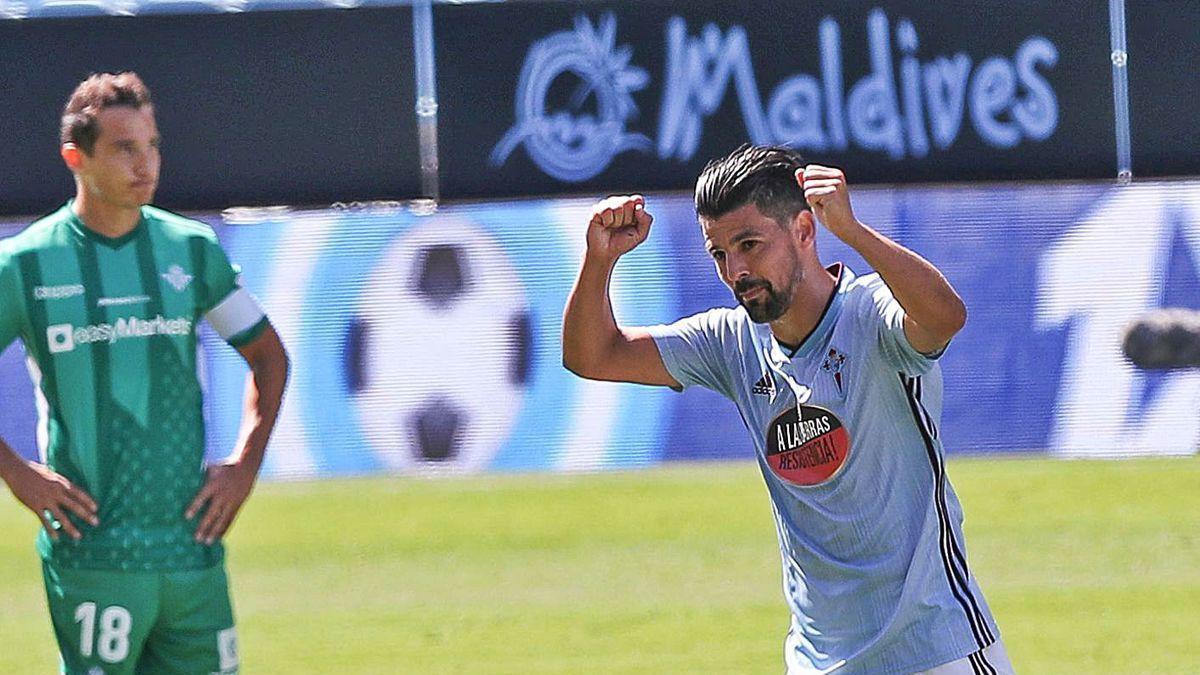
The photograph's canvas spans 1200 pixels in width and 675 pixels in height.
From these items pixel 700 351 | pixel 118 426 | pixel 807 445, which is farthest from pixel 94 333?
pixel 807 445

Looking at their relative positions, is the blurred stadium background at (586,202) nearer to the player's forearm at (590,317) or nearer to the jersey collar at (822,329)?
the player's forearm at (590,317)

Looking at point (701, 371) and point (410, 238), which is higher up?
point (701, 371)

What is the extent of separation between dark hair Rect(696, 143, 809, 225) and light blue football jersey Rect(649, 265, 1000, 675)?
0.25 m

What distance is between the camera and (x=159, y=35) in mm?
14359

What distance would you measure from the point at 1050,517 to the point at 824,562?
297 inches

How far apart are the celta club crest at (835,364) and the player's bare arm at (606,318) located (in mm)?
→ 518

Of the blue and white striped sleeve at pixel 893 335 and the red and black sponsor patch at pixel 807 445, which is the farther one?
the red and black sponsor patch at pixel 807 445

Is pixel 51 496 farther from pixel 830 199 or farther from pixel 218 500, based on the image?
pixel 830 199

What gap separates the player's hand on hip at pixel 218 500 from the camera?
483 centimetres

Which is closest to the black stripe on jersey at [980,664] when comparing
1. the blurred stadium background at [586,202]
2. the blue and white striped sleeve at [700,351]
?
the blue and white striped sleeve at [700,351]

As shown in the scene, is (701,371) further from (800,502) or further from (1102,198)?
(1102,198)

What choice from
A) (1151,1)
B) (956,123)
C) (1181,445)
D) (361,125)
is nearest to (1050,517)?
(1181,445)

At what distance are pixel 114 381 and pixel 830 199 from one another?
5.71ft

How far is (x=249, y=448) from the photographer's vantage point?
497 centimetres
